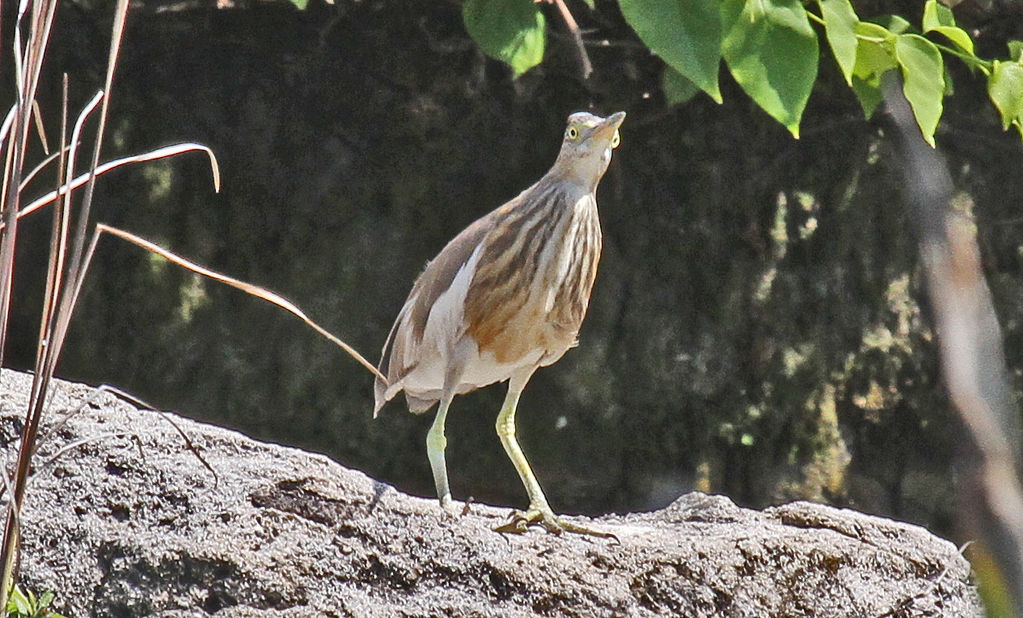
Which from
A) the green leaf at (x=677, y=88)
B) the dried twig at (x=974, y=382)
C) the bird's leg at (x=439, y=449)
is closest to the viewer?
the dried twig at (x=974, y=382)

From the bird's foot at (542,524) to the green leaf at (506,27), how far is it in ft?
2.72

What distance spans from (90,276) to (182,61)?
0.75 meters

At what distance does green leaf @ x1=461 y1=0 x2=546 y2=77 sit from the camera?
2.13m

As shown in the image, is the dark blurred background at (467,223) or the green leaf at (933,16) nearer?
the green leaf at (933,16)

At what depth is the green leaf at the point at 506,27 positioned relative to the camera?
2.13 m

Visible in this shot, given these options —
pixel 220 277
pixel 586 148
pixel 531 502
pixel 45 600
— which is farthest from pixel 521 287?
pixel 45 600

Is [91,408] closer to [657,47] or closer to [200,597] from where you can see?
[200,597]

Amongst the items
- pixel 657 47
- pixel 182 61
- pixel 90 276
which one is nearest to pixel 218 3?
pixel 182 61

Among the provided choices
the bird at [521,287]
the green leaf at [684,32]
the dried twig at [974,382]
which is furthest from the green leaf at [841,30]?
the dried twig at [974,382]

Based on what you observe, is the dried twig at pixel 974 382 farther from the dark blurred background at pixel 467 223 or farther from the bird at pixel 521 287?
the dark blurred background at pixel 467 223

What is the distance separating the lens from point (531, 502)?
2.86m

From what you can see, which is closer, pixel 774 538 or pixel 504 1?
pixel 504 1

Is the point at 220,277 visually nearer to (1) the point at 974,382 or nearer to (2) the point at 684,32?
(2) the point at 684,32

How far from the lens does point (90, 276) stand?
4051 mm
